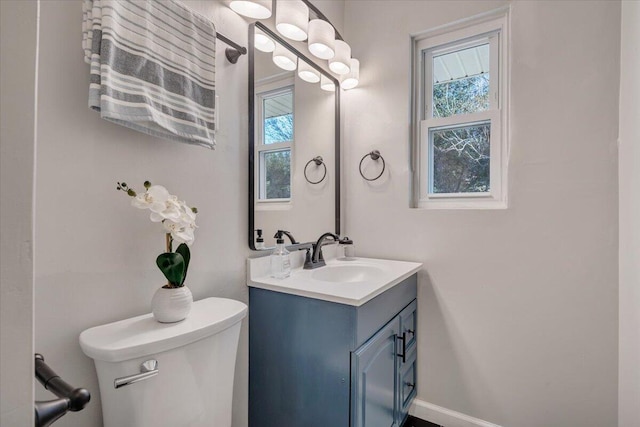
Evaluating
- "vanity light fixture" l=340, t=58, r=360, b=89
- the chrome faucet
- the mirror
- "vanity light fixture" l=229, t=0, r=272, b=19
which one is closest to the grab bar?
the mirror

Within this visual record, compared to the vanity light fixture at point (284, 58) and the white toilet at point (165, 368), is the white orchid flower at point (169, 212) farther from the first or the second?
the vanity light fixture at point (284, 58)

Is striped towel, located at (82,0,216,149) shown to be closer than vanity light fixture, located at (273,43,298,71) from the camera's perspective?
Yes

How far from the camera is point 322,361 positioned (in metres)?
1.17

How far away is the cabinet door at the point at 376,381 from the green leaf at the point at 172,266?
0.64 metres

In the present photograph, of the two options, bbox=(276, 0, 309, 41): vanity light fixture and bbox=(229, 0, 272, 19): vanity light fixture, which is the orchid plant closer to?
bbox=(229, 0, 272, 19): vanity light fixture

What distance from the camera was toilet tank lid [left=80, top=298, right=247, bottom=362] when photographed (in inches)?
29.3

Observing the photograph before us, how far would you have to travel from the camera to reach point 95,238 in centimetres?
88

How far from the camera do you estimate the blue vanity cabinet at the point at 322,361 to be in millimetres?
1119

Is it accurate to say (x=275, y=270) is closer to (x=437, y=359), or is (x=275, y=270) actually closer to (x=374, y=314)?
(x=374, y=314)

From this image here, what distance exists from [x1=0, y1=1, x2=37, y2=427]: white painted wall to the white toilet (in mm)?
428

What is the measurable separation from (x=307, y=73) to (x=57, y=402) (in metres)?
1.72

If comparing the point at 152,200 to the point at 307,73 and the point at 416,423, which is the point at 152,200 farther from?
the point at 416,423

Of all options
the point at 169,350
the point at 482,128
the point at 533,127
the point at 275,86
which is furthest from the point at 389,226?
the point at 169,350

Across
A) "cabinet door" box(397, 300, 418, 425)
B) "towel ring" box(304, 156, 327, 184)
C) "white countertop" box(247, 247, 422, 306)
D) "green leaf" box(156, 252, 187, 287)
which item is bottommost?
"cabinet door" box(397, 300, 418, 425)
